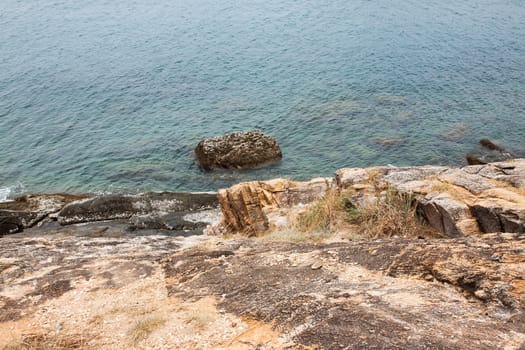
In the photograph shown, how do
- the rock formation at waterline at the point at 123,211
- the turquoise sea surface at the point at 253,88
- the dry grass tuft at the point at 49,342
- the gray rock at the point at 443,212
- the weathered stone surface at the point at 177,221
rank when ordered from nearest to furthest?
the dry grass tuft at the point at 49,342 → the gray rock at the point at 443,212 → the weathered stone surface at the point at 177,221 → the rock formation at waterline at the point at 123,211 → the turquoise sea surface at the point at 253,88

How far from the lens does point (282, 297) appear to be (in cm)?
791

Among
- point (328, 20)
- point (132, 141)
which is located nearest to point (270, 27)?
point (328, 20)

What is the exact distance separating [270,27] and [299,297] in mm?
48447

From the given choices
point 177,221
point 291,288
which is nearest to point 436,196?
point 291,288

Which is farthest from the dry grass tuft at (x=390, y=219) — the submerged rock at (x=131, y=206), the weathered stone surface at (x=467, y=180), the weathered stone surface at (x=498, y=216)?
the submerged rock at (x=131, y=206)

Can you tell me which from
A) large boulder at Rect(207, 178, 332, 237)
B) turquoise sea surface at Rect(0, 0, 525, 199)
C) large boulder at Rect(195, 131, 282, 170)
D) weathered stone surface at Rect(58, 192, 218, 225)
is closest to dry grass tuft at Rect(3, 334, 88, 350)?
large boulder at Rect(207, 178, 332, 237)

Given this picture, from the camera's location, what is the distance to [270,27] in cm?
5272

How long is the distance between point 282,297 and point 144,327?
2.25m

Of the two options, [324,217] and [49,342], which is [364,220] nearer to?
[324,217]

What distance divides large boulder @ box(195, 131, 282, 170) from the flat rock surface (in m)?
17.8

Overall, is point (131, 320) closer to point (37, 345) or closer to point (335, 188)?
point (37, 345)

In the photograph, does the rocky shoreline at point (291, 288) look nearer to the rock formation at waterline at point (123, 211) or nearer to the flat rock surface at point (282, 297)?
the flat rock surface at point (282, 297)

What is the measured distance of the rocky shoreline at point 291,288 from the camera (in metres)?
6.78

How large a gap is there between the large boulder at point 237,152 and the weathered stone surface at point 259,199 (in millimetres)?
10470
